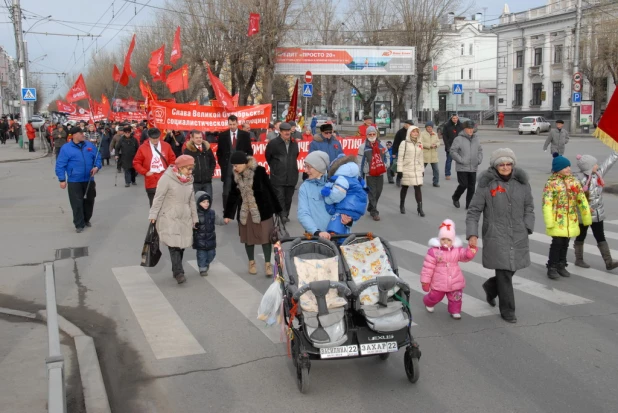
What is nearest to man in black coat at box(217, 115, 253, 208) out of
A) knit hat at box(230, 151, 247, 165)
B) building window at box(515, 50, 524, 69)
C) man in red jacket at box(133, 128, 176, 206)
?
man in red jacket at box(133, 128, 176, 206)

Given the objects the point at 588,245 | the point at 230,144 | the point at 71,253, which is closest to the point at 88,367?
the point at 71,253

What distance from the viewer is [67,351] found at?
18.6 ft

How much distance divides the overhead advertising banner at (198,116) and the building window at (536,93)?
169ft

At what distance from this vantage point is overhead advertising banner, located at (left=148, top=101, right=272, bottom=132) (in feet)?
48.2

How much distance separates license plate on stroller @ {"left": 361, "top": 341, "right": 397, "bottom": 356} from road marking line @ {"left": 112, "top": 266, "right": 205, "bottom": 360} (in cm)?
165

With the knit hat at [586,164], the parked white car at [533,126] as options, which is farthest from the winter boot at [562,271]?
the parked white car at [533,126]

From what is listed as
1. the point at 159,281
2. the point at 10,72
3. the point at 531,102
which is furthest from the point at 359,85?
the point at 10,72

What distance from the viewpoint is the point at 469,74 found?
82.8 m

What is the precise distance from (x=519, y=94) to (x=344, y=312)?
64.6 meters

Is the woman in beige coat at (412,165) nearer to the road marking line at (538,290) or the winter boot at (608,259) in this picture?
the road marking line at (538,290)

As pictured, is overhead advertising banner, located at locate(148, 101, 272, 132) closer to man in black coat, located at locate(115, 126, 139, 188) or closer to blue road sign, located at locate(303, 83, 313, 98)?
man in black coat, located at locate(115, 126, 139, 188)

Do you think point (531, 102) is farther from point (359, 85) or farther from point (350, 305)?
point (350, 305)

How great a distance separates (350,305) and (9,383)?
8.70 feet

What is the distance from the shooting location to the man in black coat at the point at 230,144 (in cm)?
1248
